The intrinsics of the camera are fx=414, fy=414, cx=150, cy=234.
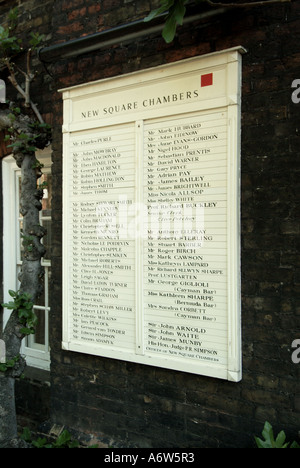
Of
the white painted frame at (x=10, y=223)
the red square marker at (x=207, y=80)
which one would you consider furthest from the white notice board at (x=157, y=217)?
the white painted frame at (x=10, y=223)

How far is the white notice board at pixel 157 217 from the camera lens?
2811mm

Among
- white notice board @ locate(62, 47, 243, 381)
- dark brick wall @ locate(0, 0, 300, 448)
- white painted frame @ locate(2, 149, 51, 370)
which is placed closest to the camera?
dark brick wall @ locate(0, 0, 300, 448)

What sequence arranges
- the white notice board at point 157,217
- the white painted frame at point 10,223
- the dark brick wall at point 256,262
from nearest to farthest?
the dark brick wall at point 256,262, the white notice board at point 157,217, the white painted frame at point 10,223

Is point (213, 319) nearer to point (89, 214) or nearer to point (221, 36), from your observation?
point (89, 214)

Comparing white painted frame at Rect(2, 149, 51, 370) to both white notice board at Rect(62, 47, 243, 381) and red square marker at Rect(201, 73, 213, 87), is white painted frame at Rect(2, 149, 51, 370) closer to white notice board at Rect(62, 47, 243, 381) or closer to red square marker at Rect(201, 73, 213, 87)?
white notice board at Rect(62, 47, 243, 381)

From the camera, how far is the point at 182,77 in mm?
3016

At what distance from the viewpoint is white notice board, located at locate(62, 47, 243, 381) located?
9.22 feet

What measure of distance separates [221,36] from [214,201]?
1.15 meters

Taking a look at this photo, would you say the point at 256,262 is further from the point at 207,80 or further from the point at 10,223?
the point at 10,223

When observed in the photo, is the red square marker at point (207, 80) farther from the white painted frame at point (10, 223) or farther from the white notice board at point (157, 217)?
the white painted frame at point (10, 223)

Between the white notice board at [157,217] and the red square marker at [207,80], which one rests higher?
the red square marker at [207,80]

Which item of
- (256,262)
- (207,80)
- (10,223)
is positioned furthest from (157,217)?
(10,223)

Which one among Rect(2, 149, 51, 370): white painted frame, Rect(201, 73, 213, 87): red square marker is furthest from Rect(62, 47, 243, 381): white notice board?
Rect(2, 149, 51, 370): white painted frame

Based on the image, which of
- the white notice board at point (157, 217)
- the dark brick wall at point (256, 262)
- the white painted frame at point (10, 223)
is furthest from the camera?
the white painted frame at point (10, 223)
